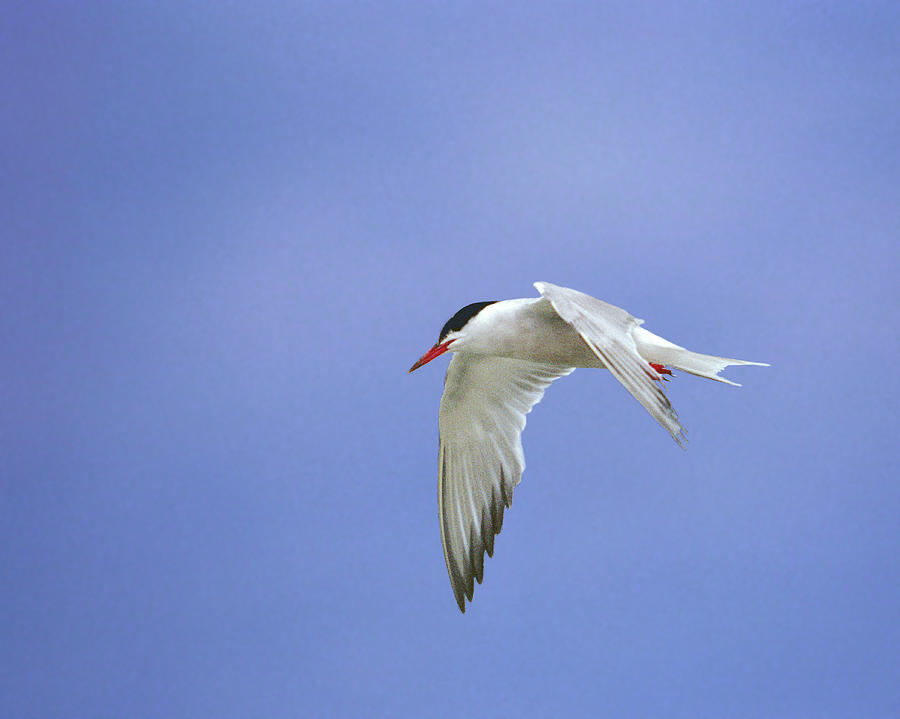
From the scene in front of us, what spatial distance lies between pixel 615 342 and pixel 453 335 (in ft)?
2.31

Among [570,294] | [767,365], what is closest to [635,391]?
[570,294]

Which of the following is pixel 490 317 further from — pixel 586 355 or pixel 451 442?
pixel 451 442

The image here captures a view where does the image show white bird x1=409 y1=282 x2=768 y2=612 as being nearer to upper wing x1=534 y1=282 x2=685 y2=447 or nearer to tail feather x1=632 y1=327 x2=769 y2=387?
tail feather x1=632 y1=327 x2=769 y2=387

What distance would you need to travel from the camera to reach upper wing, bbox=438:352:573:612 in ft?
12.3

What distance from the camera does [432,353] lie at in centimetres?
331

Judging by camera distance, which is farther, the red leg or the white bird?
the red leg

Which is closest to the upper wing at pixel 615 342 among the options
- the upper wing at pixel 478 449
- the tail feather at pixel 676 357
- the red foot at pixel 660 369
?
the tail feather at pixel 676 357

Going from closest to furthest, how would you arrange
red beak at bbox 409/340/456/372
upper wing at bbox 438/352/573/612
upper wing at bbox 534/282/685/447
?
upper wing at bbox 534/282/685/447, red beak at bbox 409/340/456/372, upper wing at bbox 438/352/573/612

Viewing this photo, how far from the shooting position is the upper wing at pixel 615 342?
2.53 metres

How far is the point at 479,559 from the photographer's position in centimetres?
376

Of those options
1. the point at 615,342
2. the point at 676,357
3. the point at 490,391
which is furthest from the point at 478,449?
the point at 615,342

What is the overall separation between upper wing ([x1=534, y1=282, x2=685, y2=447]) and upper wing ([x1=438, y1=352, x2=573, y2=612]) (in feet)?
2.51

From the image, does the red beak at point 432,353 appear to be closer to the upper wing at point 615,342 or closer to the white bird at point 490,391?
the white bird at point 490,391

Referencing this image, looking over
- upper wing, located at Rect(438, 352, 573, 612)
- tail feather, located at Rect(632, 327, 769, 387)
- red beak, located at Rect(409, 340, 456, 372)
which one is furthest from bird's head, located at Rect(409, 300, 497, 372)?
tail feather, located at Rect(632, 327, 769, 387)
